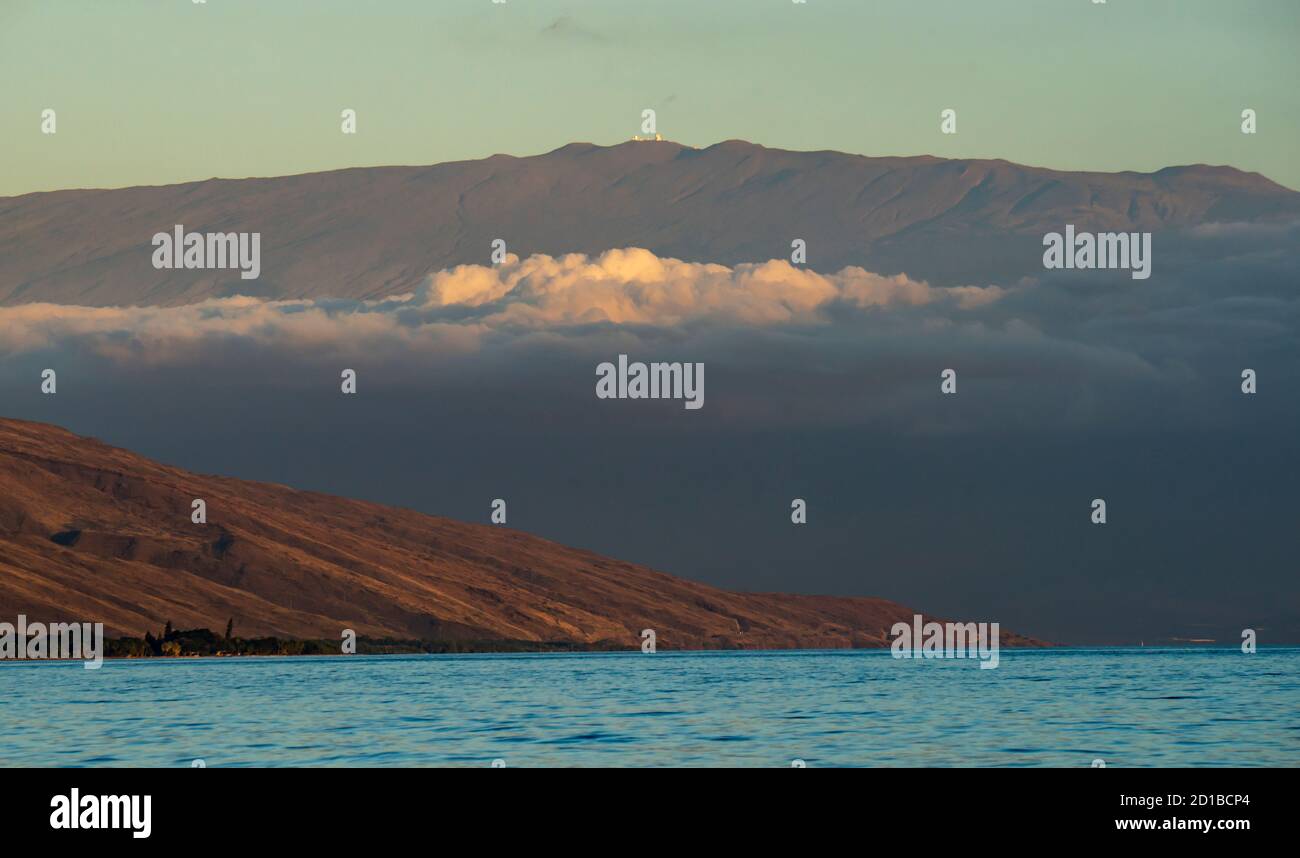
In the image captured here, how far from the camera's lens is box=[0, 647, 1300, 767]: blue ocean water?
3216 inches

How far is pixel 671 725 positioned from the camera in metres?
103

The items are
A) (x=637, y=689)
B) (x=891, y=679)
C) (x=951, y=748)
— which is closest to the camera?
(x=951, y=748)

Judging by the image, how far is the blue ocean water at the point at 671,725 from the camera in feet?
268

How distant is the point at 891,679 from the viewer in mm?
186625

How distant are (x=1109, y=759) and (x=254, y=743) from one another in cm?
4429
